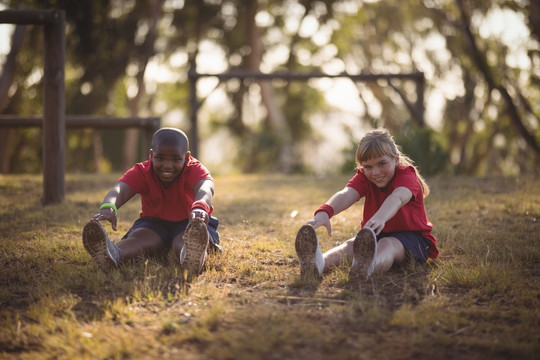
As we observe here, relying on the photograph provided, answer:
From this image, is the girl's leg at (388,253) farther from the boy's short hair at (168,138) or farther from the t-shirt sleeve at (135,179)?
the t-shirt sleeve at (135,179)

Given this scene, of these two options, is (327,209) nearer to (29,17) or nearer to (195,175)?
(195,175)

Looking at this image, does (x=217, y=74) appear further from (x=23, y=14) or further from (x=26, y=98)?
(x=26, y=98)

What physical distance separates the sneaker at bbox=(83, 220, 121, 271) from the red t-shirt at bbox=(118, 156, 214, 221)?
54 cm

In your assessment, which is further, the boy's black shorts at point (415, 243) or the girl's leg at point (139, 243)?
the girl's leg at point (139, 243)

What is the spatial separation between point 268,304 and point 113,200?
4.48 ft

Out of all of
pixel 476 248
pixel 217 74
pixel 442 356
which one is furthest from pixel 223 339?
pixel 217 74

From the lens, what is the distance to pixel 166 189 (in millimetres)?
3609

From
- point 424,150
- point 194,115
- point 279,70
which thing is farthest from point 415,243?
point 279,70

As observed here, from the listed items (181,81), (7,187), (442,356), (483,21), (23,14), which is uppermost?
(483,21)

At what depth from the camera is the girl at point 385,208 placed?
A: 3.04 metres

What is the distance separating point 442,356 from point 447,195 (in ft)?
15.4

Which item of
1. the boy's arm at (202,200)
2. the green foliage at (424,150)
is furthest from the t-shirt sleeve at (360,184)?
the green foliage at (424,150)

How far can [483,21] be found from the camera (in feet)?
58.7

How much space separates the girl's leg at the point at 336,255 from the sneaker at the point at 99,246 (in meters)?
1.37
